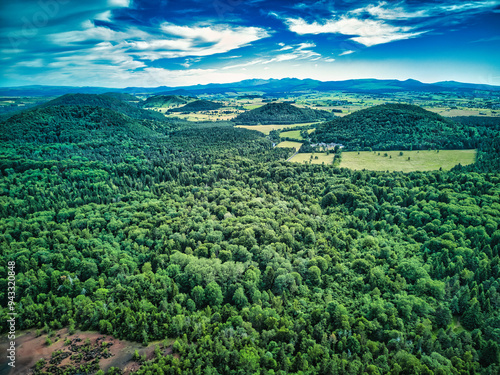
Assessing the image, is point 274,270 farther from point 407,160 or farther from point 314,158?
point 407,160

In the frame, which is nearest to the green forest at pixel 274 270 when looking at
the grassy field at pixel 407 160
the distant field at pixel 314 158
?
the grassy field at pixel 407 160

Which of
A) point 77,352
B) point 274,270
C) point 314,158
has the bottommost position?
point 77,352

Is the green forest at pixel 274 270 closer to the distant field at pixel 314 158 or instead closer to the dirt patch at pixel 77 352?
the dirt patch at pixel 77 352

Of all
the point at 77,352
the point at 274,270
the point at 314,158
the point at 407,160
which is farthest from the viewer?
the point at 314,158

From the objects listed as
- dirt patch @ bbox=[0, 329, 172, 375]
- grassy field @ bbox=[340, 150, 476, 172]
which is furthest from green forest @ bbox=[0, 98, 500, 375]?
grassy field @ bbox=[340, 150, 476, 172]

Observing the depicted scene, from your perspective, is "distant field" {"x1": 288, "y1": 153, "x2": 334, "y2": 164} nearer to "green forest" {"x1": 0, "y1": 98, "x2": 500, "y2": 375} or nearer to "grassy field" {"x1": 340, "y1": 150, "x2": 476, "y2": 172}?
"grassy field" {"x1": 340, "y1": 150, "x2": 476, "y2": 172}

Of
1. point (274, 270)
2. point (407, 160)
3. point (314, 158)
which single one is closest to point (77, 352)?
point (274, 270)
